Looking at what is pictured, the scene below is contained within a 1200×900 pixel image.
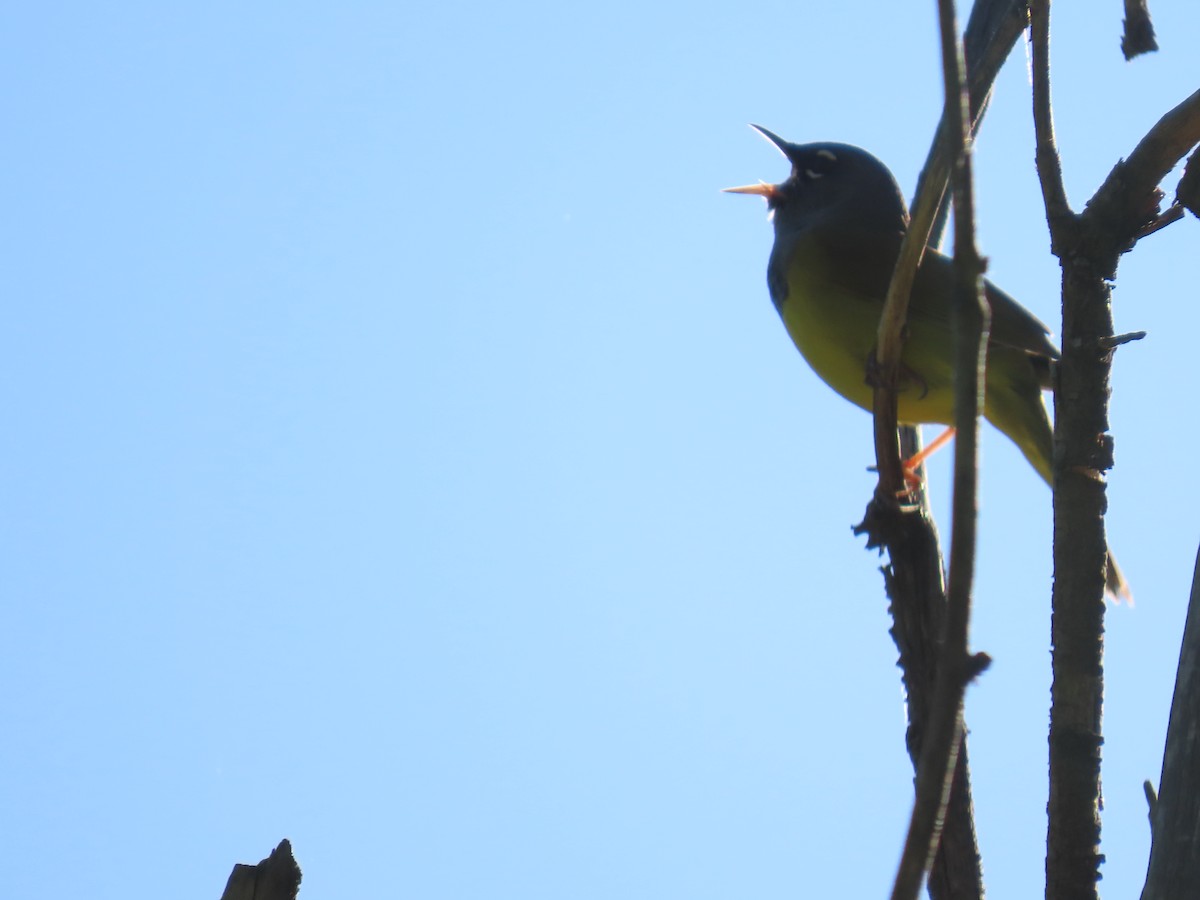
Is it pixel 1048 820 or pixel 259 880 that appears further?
pixel 1048 820

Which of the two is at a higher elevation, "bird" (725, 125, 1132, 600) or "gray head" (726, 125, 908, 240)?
"gray head" (726, 125, 908, 240)

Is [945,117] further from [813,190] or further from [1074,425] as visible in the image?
[813,190]

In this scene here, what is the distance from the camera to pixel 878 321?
484 centimetres


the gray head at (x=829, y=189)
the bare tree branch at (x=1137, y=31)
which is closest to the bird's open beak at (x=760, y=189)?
the gray head at (x=829, y=189)

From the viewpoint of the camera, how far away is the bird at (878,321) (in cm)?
469

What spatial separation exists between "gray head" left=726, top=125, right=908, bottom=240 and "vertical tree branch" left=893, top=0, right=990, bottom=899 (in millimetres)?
4527

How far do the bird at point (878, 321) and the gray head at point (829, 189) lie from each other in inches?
0.4

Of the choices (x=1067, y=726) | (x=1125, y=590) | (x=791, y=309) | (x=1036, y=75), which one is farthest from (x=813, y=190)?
(x=1067, y=726)

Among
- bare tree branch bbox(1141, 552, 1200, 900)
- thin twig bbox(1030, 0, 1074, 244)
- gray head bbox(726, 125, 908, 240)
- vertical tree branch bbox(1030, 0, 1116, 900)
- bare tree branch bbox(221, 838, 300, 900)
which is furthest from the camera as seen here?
gray head bbox(726, 125, 908, 240)

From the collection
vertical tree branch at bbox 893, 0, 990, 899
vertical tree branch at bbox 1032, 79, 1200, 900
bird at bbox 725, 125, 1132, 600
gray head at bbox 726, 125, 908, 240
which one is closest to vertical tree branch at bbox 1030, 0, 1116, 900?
vertical tree branch at bbox 1032, 79, 1200, 900

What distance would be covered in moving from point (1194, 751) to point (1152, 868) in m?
0.24

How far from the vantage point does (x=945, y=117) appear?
1.33 m

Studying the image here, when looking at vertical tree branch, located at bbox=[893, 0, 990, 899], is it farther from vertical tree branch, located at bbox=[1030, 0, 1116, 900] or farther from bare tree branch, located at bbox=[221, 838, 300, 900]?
vertical tree branch, located at bbox=[1030, 0, 1116, 900]

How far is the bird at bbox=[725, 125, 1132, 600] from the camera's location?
4.69 m
